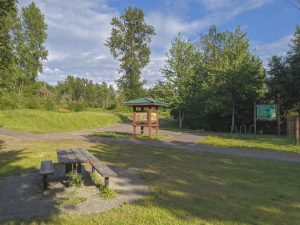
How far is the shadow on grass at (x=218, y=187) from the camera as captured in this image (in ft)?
16.9

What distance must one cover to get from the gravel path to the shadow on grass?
18.7 inches

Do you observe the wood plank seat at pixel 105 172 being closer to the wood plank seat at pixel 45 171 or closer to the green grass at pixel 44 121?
the wood plank seat at pixel 45 171

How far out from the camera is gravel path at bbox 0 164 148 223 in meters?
5.34

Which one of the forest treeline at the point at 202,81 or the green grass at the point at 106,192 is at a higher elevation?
the forest treeline at the point at 202,81

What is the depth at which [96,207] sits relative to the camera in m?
5.50

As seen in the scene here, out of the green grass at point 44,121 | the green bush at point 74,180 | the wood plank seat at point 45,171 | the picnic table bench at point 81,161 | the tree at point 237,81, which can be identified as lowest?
the green bush at point 74,180

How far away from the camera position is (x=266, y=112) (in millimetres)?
21062

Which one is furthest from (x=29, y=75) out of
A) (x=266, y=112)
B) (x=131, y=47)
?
(x=266, y=112)

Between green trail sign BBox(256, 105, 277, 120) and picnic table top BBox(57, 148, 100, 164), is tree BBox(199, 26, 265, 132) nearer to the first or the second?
green trail sign BBox(256, 105, 277, 120)

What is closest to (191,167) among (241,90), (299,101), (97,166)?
(97,166)

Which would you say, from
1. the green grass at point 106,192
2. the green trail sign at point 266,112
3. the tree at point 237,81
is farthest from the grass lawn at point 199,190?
the tree at point 237,81

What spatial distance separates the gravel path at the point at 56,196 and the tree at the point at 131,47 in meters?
39.0

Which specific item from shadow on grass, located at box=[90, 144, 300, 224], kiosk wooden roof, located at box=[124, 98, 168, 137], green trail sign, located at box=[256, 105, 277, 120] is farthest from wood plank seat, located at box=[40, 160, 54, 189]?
green trail sign, located at box=[256, 105, 277, 120]

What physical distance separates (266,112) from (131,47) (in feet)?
99.3
